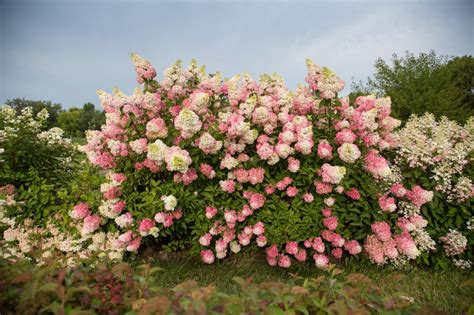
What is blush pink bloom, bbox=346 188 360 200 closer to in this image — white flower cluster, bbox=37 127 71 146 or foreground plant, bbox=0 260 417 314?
foreground plant, bbox=0 260 417 314

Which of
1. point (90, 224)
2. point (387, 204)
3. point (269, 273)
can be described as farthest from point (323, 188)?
point (90, 224)

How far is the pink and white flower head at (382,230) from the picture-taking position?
448cm

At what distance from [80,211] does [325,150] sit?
302 centimetres

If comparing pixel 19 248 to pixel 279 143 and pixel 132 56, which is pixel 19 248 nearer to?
pixel 132 56

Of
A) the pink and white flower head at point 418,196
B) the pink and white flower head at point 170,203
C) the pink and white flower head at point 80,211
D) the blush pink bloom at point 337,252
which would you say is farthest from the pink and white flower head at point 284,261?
the pink and white flower head at point 80,211

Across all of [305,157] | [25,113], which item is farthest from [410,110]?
[25,113]

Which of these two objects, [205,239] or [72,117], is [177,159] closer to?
[205,239]

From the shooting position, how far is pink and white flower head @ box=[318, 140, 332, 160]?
4309 millimetres

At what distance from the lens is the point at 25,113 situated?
606cm

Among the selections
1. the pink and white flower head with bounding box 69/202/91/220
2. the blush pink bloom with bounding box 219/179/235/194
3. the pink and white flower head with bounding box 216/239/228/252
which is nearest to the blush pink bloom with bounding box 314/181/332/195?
the blush pink bloom with bounding box 219/179/235/194

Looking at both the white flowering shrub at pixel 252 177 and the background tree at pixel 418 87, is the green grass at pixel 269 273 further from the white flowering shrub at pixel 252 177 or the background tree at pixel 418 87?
the background tree at pixel 418 87

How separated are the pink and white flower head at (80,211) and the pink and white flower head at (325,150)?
2908 mm

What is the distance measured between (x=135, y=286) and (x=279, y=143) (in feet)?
8.52

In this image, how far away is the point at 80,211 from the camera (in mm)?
4828
